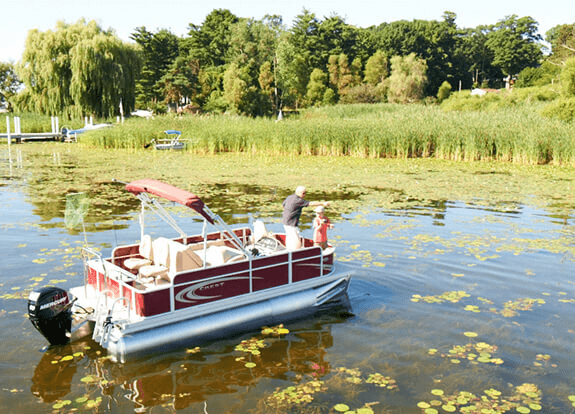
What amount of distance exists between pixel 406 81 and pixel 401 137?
174 feet

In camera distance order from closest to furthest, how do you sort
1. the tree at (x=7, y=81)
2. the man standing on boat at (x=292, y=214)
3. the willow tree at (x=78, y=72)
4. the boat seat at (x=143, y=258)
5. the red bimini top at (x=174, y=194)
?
the red bimini top at (x=174, y=194), the boat seat at (x=143, y=258), the man standing on boat at (x=292, y=214), the willow tree at (x=78, y=72), the tree at (x=7, y=81)

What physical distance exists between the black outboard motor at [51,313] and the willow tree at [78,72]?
43.0 m

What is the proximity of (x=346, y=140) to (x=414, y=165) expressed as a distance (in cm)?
526

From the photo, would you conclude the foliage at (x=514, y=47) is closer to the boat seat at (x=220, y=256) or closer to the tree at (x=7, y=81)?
the tree at (x=7, y=81)

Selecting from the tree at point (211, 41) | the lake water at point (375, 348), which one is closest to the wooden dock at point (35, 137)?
the lake water at point (375, 348)

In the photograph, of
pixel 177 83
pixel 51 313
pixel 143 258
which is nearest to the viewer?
pixel 51 313

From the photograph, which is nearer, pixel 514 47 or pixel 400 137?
pixel 400 137

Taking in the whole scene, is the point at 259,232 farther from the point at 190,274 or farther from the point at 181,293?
the point at 181,293

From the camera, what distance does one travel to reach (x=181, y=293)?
27.1 feet

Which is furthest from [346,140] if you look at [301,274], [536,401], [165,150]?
[536,401]

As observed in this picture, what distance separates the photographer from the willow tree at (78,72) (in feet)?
154

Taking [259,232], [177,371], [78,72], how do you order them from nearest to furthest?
[177,371]
[259,232]
[78,72]

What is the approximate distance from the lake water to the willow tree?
36792 mm

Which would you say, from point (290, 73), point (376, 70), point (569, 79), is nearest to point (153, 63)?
point (290, 73)
